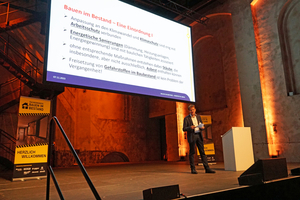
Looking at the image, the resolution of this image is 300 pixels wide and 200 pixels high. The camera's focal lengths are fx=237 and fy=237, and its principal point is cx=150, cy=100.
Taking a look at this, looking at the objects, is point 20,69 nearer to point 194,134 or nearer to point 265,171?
point 194,134

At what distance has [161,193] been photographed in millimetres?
2236

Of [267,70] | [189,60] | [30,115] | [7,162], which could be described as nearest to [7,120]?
[7,162]

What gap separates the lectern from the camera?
5.55 m

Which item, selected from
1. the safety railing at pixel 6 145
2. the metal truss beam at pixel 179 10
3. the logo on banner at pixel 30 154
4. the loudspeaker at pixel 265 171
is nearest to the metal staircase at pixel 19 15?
the safety railing at pixel 6 145

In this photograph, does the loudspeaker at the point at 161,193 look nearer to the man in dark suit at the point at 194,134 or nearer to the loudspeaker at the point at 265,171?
the loudspeaker at the point at 265,171

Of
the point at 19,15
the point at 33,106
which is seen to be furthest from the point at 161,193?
the point at 19,15

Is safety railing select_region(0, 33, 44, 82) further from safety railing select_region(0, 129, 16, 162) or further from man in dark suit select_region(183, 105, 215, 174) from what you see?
man in dark suit select_region(183, 105, 215, 174)

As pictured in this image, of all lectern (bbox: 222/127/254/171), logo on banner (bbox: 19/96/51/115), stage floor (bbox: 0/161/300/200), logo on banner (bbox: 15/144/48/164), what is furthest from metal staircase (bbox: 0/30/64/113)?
lectern (bbox: 222/127/254/171)

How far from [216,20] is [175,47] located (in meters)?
6.29

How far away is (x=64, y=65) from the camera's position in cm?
392

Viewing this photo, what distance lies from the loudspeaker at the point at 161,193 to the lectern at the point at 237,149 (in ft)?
11.8

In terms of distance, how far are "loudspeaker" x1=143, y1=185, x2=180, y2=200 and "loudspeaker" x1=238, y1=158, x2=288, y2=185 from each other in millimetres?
1152

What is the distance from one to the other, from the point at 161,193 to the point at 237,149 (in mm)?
3910

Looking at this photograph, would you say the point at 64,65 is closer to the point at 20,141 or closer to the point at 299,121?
the point at 20,141
